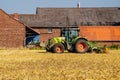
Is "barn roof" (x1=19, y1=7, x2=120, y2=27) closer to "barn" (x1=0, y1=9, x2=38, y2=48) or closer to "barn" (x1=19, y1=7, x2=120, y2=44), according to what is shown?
"barn" (x1=19, y1=7, x2=120, y2=44)

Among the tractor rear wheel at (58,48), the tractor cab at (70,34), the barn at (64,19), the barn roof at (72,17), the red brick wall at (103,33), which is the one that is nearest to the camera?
the tractor rear wheel at (58,48)

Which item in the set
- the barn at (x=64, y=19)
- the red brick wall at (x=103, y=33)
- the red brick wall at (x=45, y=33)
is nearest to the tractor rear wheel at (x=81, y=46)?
the red brick wall at (x=103, y=33)

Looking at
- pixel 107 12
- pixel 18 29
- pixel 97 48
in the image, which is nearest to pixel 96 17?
pixel 107 12

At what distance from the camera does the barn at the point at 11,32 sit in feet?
178

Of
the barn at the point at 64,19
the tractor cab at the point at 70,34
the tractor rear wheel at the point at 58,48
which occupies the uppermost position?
the barn at the point at 64,19

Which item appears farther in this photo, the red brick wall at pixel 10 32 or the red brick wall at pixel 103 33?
the red brick wall at pixel 103 33

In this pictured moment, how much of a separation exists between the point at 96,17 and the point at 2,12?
17.8m

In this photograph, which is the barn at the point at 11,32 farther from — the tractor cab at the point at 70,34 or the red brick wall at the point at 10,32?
the tractor cab at the point at 70,34

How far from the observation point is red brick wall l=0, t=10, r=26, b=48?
54156 mm

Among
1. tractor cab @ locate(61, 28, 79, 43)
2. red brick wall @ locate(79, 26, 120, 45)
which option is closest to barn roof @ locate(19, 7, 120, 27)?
red brick wall @ locate(79, 26, 120, 45)

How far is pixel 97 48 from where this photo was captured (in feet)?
111

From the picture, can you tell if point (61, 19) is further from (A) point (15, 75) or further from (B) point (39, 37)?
(A) point (15, 75)

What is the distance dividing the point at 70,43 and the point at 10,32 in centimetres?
2218

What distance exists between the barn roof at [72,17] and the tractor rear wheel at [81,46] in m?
30.1
